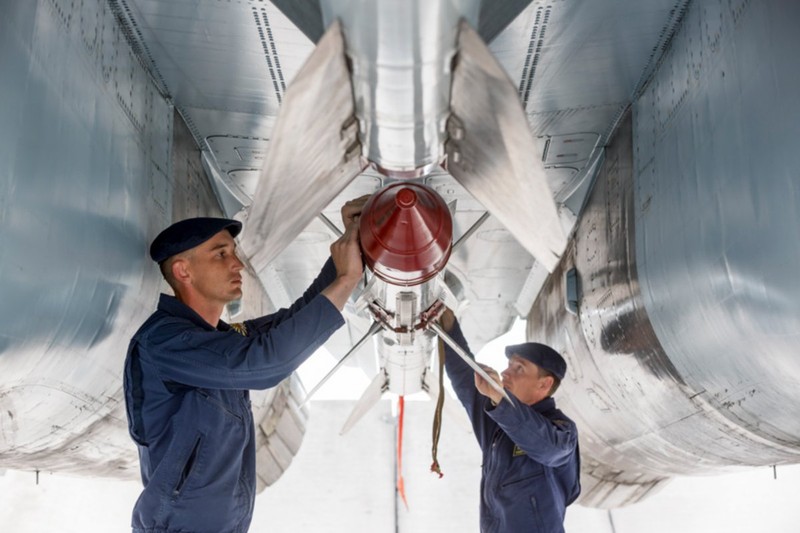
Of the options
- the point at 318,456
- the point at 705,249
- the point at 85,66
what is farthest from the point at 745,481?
the point at 85,66

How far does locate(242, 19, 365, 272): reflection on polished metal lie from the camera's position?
2.59 metres

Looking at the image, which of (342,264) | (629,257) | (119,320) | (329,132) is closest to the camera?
(329,132)

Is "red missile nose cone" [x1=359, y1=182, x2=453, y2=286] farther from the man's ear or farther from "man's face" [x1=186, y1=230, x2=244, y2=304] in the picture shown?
the man's ear

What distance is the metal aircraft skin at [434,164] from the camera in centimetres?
257

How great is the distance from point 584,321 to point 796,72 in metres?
3.16

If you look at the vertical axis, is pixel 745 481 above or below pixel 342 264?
below

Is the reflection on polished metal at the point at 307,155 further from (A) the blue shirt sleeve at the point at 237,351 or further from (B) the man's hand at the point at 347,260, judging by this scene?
(A) the blue shirt sleeve at the point at 237,351

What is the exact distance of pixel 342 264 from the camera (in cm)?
330

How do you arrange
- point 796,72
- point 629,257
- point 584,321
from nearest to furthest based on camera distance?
point 796,72 → point 629,257 → point 584,321

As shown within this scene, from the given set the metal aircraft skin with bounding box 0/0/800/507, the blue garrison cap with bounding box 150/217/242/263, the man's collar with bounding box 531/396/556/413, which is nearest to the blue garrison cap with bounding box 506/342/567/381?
the man's collar with bounding box 531/396/556/413

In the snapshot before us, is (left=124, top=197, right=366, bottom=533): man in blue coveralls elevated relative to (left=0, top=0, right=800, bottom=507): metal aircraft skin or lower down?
lower down

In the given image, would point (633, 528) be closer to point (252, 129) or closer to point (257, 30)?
point (252, 129)

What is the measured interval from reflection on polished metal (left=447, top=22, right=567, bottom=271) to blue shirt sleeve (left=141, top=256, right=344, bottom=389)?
2.58 feet

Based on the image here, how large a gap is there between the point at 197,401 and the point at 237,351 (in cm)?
30
